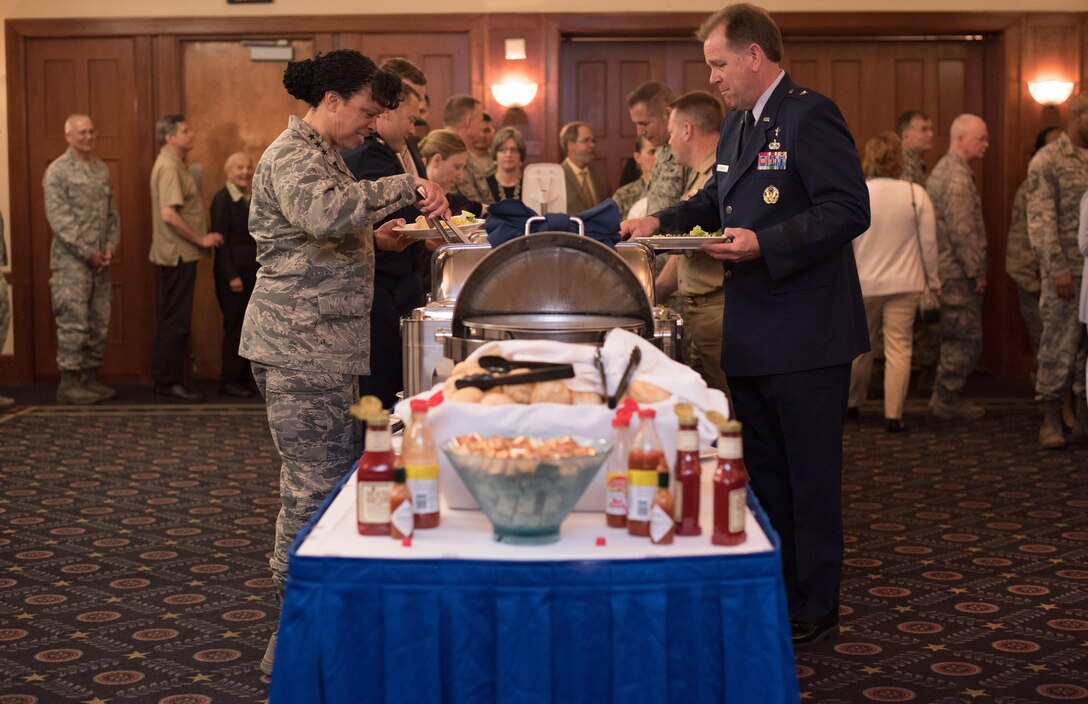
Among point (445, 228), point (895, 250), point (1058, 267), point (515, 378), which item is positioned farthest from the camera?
point (895, 250)

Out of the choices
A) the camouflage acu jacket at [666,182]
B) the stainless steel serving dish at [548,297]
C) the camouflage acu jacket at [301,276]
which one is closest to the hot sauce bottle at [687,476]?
the stainless steel serving dish at [548,297]

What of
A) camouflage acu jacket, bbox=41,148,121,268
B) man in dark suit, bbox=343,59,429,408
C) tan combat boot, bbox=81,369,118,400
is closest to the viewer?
man in dark suit, bbox=343,59,429,408

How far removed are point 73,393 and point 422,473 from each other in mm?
7219

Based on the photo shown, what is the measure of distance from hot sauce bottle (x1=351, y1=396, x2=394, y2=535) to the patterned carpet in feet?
4.48

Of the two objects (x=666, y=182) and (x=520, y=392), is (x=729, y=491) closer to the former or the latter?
(x=520, y=392)

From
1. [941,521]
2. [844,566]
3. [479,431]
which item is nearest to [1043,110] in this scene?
[941,521]

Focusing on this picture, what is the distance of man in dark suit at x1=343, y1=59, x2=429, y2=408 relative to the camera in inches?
158

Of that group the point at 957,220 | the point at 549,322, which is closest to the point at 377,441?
the point at 549,322

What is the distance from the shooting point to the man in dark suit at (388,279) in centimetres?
402

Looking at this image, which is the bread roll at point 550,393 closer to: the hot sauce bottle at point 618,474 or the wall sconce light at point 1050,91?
the hot sauce bottle at point 618,474

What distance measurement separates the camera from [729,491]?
1975 mm

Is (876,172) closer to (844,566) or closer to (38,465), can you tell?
(844,566)

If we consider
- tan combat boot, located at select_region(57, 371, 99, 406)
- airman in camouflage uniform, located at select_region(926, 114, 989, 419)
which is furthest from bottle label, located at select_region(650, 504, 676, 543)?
tan combat boot, located at select_region(57, 371, 99, 406)

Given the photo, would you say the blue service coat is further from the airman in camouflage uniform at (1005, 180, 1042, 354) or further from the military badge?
the airman in camouflage uniform at (1005, 180, 1042, 354)
